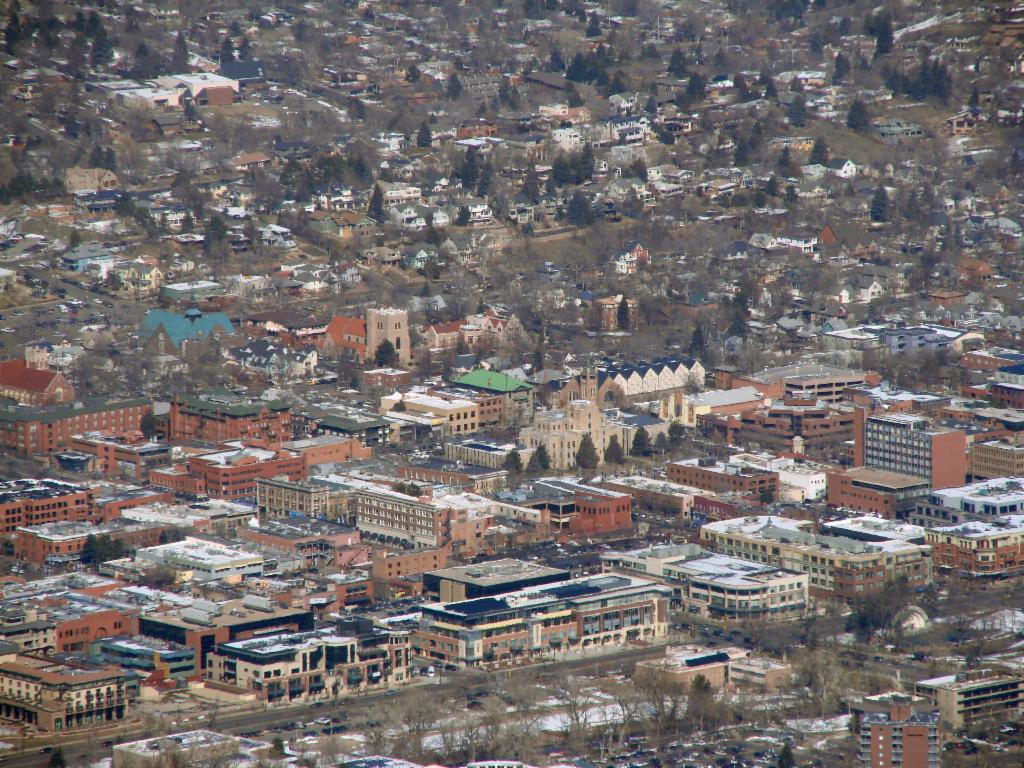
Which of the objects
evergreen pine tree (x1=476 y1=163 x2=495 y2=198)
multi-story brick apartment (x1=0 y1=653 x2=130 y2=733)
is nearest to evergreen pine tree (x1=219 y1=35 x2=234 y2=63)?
evergreen pine tree (x1=476 y1=163 x2=495 y2=198)

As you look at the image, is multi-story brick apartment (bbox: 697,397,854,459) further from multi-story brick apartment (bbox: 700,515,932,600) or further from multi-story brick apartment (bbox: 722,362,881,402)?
multi-story brick apartment (bbox: 700,515,932,600)

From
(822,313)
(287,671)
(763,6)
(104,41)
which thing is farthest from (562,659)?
(763,6)

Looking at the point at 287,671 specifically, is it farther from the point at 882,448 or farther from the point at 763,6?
the point at 763,6

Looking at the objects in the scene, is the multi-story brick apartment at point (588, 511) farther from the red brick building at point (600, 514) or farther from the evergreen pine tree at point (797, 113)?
the evergreen pine tree at point (797, 113)

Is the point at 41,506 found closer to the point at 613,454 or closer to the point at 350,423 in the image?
the point at 350,423

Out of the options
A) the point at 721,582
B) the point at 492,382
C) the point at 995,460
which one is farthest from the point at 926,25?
the point at 721,582

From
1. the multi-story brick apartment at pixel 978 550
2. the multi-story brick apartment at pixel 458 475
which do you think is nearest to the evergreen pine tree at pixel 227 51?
the multi-story brick apartment at pixel 458 475
